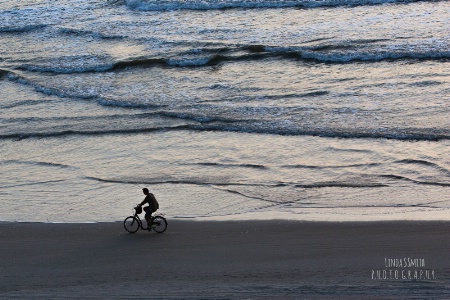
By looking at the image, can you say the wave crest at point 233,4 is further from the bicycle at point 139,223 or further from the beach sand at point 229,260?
the bicycle at point 139,223

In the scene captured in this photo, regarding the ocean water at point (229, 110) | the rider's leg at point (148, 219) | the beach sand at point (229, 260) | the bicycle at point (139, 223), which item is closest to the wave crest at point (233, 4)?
the ocean water at point (229, 110)

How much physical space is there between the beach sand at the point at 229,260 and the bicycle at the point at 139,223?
0.16m

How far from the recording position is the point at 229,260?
12.3m

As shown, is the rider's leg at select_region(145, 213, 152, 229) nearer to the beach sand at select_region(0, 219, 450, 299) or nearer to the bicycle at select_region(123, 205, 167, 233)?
the bicycle at select_region(123, 205, 167, 233)

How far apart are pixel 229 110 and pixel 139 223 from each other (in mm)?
7975

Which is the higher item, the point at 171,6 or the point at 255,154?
the point at 171,6

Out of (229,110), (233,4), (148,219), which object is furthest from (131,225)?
(233,4)

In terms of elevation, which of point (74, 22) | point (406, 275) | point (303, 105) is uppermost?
point (74, 22)

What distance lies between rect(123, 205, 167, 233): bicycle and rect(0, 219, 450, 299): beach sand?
6.5 inches

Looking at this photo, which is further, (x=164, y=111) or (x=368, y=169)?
(x=164, y=111)

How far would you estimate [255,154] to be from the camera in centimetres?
1780

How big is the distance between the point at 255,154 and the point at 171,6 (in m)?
16.6

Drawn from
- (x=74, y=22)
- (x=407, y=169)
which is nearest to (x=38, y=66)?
(x=74, y=22)

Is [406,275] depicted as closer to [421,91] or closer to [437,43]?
[421,91]
